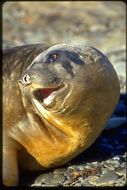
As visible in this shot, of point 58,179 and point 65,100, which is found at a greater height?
point 65,100

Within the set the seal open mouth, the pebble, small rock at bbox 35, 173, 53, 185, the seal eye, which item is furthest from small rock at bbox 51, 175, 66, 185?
the seal eye

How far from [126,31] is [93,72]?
17.6ft

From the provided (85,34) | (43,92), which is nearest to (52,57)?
(43,92)

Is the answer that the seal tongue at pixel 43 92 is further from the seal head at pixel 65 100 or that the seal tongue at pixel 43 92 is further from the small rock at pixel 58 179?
the small rock at pixel 58 179

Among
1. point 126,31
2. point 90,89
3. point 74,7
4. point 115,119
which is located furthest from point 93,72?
point 74,7

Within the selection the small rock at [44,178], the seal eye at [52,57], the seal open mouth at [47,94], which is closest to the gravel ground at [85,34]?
the small rock at [44,178]

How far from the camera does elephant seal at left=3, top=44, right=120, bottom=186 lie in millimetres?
4426

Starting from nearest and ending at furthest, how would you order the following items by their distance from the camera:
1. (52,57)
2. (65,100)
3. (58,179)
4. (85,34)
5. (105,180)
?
1. (65,100)
2. (52,57)
3. (105,180)
4. (58,179)
5. (85,34)

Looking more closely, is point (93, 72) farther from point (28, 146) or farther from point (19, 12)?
point (19, 12)

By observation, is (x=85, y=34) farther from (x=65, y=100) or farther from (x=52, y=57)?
(x=65, y=100)

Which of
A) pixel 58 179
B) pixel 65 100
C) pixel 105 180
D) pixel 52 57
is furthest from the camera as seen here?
pixel 58 179

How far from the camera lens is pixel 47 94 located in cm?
445

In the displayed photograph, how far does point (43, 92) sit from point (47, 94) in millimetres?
34

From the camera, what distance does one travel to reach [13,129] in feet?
16.6
